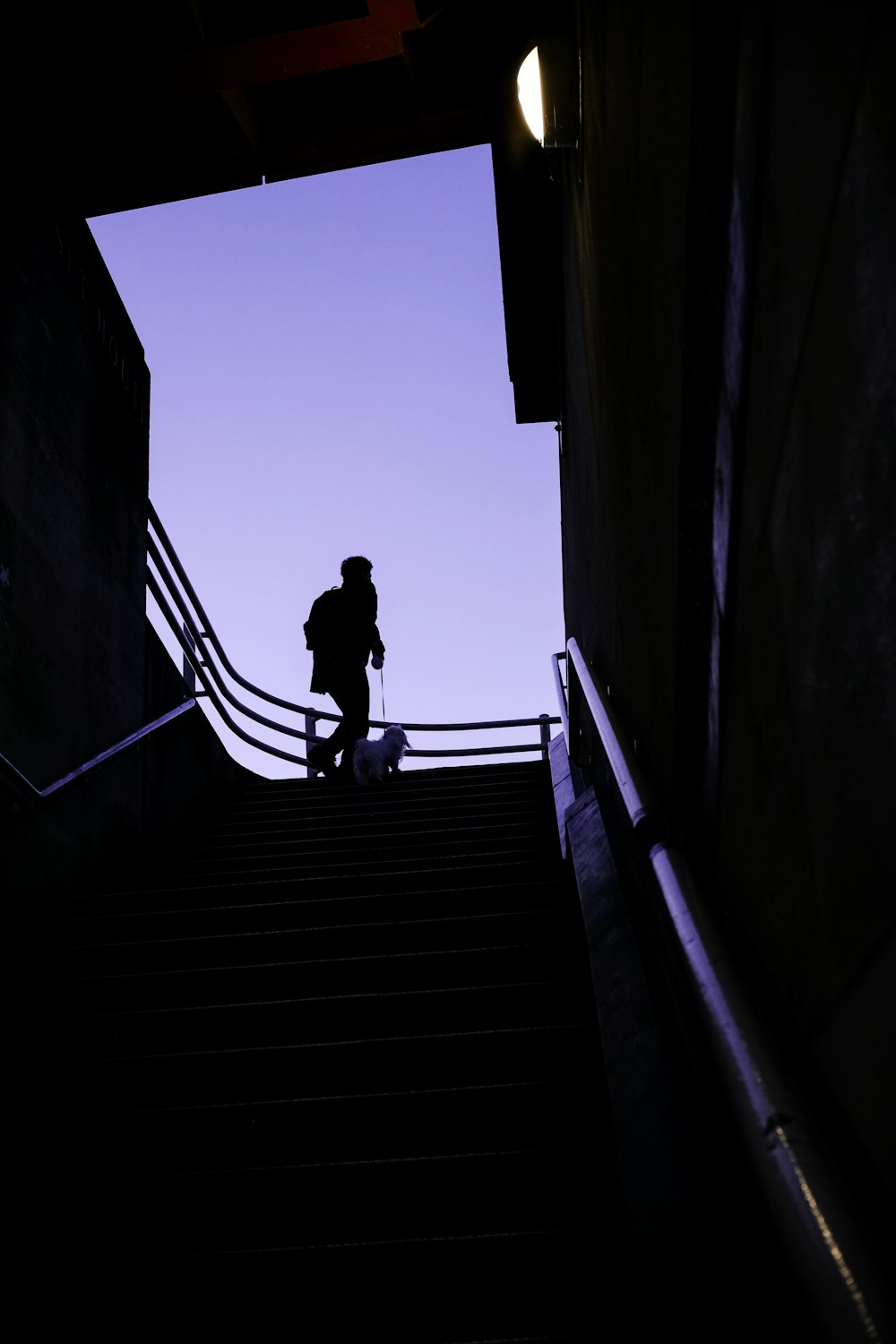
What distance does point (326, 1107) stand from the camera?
259cm

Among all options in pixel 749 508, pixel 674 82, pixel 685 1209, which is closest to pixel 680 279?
pixel 674 82

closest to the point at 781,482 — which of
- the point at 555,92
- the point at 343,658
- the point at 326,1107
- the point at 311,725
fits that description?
the point at 326,1107

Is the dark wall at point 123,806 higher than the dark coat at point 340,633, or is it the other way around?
the dark coat at point 340,633

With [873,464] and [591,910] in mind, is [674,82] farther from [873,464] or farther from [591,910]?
[591,910]

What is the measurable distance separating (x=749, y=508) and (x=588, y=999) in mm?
1821

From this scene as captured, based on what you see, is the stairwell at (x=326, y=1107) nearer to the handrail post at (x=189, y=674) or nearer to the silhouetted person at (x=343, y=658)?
the handrail post at (x=189, y=674)

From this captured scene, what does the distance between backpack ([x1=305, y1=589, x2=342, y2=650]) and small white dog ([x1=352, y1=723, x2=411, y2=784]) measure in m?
0.88

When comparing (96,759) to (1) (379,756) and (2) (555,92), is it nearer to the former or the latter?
(1) (379,756)

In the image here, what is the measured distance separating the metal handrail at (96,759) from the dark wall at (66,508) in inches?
2.7

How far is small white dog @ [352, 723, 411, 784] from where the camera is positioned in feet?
24.4

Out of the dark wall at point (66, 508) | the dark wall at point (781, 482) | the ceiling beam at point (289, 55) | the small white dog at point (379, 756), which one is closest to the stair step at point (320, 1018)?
the dark wall at point (781, 482)

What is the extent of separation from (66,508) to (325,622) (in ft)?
10.1

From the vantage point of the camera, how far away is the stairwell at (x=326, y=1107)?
2064 mm

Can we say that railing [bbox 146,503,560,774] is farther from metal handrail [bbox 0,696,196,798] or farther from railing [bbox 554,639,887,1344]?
railing [bbox 554,639,887,1344]
